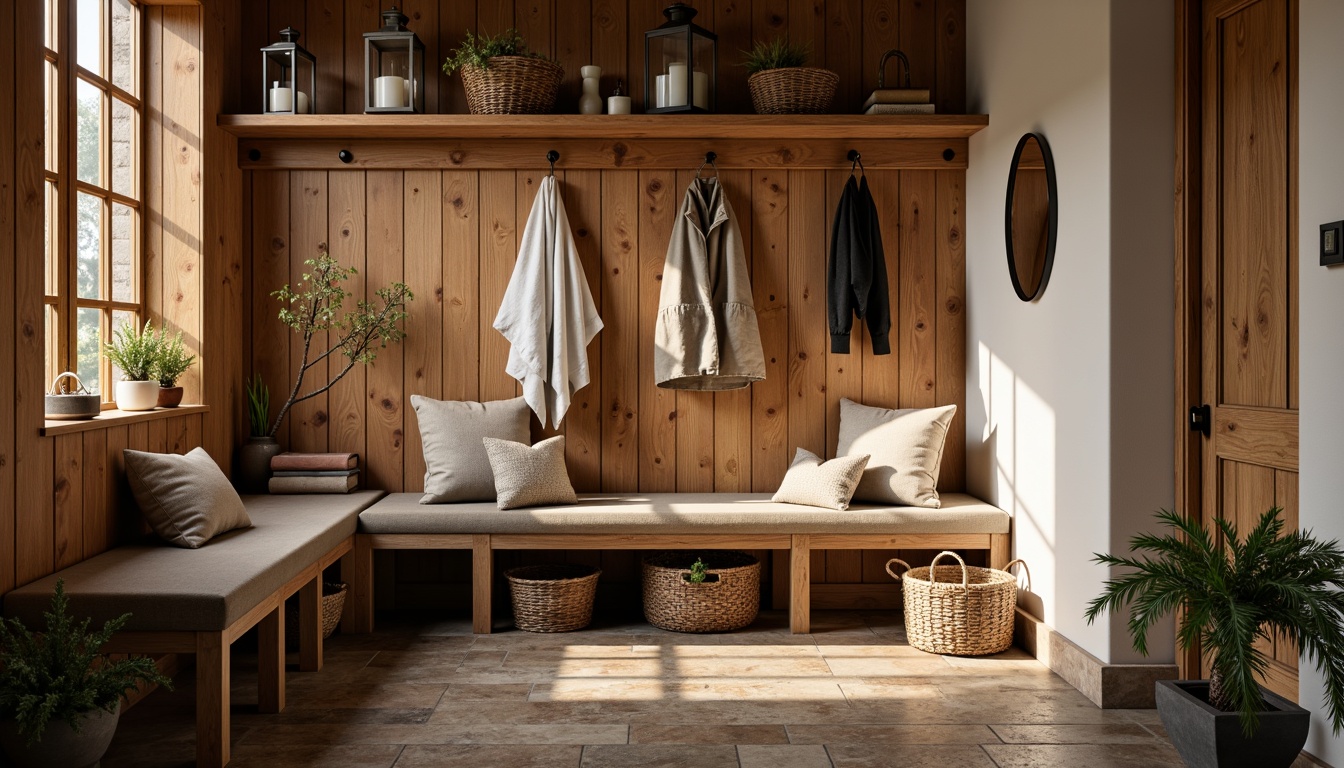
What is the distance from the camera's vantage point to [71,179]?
3.13 meters

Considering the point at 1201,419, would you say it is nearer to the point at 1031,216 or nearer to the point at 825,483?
the point at 1031,216

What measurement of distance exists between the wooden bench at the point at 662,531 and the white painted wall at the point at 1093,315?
10.8 inches

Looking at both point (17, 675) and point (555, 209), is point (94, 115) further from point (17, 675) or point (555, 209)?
point (17, 675)

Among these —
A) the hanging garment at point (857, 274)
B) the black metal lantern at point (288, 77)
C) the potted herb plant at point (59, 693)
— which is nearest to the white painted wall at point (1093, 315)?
the hanging garment at point (857, 274)

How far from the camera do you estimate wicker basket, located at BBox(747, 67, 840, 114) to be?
414cm

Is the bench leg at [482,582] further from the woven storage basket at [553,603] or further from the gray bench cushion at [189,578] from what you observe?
the gray bench cushion at [189,578]

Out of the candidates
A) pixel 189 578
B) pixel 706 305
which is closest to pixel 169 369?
pixel 189 578

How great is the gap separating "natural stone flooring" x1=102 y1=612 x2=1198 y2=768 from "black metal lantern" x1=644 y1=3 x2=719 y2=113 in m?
2.11

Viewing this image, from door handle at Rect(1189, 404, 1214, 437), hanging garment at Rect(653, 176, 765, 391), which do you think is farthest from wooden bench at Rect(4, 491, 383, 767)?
door handle at Rect(1189, 404, 1214, 437)

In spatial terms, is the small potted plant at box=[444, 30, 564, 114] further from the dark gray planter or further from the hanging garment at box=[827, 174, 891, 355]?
the dark gray planter

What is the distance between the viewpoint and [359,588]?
3980mm

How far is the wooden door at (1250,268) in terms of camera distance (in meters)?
2.65

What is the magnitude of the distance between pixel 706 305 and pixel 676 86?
89cm

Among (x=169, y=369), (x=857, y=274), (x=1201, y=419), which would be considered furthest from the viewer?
(x=857, y=274)
